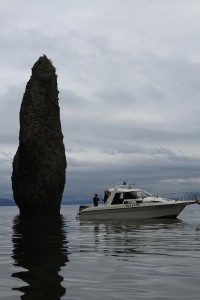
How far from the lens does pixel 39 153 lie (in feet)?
178

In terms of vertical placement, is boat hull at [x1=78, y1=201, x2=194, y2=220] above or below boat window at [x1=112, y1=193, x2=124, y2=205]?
below

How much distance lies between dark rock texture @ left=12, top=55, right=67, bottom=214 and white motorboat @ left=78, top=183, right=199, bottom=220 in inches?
610

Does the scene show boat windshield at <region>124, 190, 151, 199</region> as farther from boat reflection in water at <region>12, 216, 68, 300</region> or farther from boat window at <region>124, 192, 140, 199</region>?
boat reflection in water at <region>12, 216, 68, 300</region>

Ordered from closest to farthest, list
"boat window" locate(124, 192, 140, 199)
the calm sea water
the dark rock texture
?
the calm sea water → "boat window" locate(124, 192, 140, 199) → the dark rock texture

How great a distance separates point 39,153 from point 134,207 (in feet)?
67.3

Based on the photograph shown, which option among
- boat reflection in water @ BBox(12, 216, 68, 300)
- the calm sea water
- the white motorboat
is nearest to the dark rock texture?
the white motorboat

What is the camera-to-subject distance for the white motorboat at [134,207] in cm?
3647

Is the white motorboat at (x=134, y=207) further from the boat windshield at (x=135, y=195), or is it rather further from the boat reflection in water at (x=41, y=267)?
the boat reflection in water at (x=41, y=267)

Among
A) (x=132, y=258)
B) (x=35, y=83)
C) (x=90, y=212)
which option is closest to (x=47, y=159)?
(x=35, y=83)

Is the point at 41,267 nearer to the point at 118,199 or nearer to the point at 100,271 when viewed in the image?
the point at 100,271

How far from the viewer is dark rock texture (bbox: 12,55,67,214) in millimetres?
53594

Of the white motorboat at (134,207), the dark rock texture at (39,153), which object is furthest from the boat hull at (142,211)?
the dark rock texture at (39,153)

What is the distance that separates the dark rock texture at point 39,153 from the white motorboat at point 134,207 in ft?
50.9

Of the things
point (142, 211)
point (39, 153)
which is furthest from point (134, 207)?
point (39, 153)
